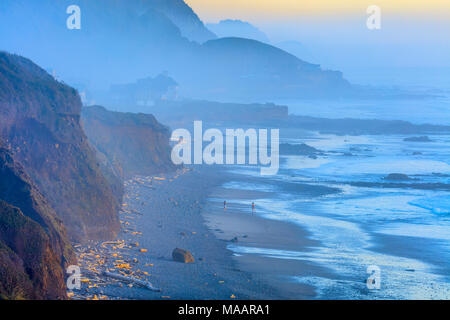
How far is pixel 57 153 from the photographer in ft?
58.4

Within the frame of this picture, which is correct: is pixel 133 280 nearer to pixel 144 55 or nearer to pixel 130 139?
pixel 130 139

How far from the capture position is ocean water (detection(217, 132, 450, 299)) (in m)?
15.7

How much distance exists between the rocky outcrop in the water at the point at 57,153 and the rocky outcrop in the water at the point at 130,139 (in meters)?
9.65

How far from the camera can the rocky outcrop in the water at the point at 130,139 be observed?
30531 mm

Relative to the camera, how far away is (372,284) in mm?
15102

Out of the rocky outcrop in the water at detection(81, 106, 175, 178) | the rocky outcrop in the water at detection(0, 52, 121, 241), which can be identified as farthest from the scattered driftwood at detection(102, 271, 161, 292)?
the rocky outcrop in the water at detection(81, 106, 175, 178)

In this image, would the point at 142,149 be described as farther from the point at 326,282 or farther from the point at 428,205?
the point at 326,282

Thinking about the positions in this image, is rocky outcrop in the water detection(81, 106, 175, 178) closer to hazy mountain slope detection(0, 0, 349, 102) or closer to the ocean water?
the ocean water

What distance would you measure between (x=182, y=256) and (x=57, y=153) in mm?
4657

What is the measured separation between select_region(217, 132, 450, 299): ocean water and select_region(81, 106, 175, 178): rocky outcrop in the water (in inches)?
161

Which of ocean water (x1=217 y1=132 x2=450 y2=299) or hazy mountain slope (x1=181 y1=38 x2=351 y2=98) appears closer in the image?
ocean water (x1=217 y1=132 x2=450 y2=299)

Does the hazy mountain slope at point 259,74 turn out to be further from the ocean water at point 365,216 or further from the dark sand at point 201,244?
the dark sand at point 201,244

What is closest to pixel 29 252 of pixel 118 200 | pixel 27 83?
pixel 27 83

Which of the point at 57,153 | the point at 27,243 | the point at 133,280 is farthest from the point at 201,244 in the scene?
the point at 27,243
